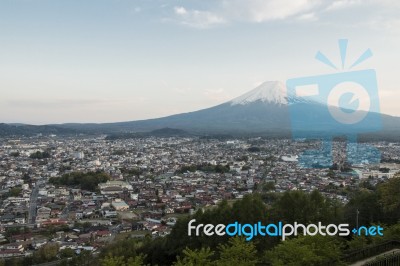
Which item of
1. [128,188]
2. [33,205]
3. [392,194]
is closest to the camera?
[392,194]

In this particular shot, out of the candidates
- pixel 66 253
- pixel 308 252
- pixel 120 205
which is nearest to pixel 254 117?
pixel 120 205

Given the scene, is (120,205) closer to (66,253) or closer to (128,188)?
(128,188)

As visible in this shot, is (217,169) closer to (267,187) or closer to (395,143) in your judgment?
(267,187)

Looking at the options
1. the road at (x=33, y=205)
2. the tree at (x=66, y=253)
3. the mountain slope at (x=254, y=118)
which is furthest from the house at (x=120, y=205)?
the mountain slope at (x=254, y=118)

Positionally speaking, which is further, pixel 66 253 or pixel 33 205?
pixel 33 205

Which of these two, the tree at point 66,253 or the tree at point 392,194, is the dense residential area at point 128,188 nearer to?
the tree at point 66,253

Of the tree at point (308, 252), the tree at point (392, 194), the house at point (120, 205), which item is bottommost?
the house at point (120, 205)
